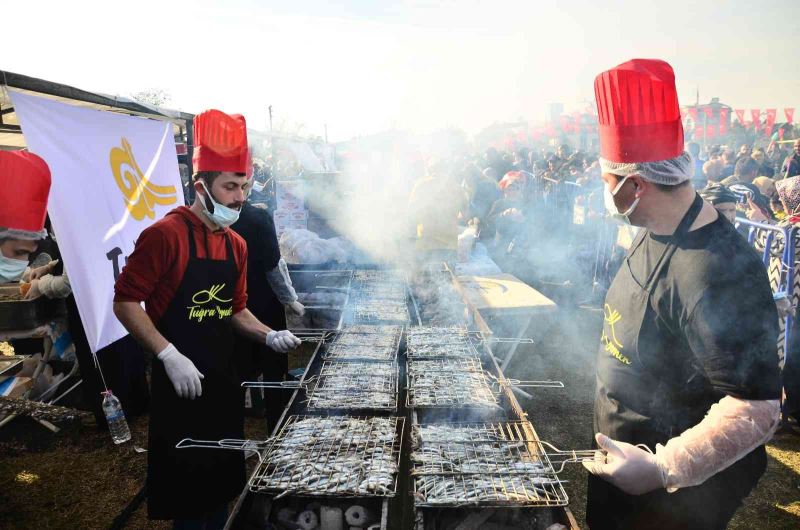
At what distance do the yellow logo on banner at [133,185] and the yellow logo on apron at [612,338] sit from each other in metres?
5.18

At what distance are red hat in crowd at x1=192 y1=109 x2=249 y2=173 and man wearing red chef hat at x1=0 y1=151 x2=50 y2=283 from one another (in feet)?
6.35

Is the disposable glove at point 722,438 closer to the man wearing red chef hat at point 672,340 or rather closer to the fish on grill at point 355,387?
the man wearing red chef hat at point 672,340

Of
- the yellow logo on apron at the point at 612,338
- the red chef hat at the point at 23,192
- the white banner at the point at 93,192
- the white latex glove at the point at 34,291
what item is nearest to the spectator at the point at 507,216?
Answer: the white banner at the point at 93,192

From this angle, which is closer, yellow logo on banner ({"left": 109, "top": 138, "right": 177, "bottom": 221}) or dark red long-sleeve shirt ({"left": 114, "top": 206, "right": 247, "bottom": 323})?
dark red long-sleeve shirt ({"left": 114, "top": 206, "right": 247, "bottom": 323})

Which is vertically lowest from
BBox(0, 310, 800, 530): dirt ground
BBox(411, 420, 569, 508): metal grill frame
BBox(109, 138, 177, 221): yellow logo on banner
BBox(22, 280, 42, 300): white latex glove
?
BBox(0, 310, 800, 530): dirt ground

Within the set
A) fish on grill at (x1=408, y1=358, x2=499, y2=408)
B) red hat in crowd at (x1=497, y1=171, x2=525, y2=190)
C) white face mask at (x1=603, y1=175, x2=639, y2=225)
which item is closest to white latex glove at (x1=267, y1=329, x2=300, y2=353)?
fish on grill at (x1=408, y1=358, x2=499, y2=408)

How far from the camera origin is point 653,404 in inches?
87.1

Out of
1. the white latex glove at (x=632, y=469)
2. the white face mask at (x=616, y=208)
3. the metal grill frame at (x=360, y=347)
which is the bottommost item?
the metal grill frame at (x=360, y=347)

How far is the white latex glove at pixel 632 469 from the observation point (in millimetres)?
1914

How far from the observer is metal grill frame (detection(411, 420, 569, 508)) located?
2.55m

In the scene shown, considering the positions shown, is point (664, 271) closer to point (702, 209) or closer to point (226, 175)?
point (702, 209)

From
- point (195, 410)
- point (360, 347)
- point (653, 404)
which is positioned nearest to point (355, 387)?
point (360, 347)

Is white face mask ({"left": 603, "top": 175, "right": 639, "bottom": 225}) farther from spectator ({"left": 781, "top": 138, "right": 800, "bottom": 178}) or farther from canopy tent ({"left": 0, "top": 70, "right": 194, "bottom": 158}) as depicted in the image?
spectator ({"left": 781, "top": 138, "right": 800, "bottom": 178})

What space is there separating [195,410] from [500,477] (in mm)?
2044
